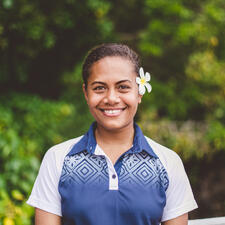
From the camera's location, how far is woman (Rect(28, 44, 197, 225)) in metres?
1.40

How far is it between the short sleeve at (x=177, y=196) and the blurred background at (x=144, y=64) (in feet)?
5.36

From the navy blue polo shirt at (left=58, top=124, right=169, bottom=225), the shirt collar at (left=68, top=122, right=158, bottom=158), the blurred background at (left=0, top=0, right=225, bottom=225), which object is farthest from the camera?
the blurred background at (left=0, top=0, right=225, bottom=225)

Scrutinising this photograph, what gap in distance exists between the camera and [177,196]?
1.47m

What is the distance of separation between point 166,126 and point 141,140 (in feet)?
11.7

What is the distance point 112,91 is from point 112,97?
3 cm

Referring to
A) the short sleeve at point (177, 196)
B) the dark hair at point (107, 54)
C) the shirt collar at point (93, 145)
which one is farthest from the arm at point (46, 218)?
the dark hair at point (107, 54)

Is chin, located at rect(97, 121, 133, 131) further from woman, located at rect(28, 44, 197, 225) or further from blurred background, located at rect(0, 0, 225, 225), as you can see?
blurred background, located at rect(0, 0, 225, 225)

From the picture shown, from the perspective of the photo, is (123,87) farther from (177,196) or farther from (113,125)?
(177,196)

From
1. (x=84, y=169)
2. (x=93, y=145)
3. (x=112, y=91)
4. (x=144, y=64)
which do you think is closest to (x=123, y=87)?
(x=112, y=91)

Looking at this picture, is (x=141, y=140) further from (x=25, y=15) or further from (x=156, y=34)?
(x=156, y=34)

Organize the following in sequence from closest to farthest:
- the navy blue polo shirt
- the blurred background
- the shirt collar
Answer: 1. the navy blue polo shirt
2. the shirt collar
3. the blurred background

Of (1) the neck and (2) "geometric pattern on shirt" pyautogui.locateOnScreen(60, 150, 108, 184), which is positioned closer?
(2) "geometric pattern on shirt" pyautogui.locateOnScreen(60, 150, 108, 184)

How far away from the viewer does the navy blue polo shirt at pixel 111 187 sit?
140cm

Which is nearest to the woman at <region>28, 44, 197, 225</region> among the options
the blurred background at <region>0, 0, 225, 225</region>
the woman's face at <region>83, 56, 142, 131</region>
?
the woman's face at <region>83, 56, 142, 131</region>
